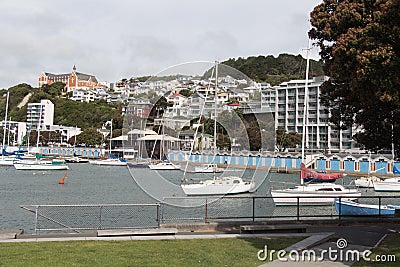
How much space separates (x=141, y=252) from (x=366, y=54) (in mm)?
8048

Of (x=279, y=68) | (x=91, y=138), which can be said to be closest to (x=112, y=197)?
(x=91, y=138)

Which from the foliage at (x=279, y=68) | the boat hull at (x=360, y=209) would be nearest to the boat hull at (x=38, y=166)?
the foliage at (x=279, y=68)

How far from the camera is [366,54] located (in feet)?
40.4

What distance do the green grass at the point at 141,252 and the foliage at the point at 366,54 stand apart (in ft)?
17.3

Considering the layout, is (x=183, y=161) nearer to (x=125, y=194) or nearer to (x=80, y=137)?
(x=125, y=194)

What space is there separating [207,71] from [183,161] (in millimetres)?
16233

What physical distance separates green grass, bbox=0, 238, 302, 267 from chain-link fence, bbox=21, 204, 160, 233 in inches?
132

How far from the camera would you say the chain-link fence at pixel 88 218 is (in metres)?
17.6

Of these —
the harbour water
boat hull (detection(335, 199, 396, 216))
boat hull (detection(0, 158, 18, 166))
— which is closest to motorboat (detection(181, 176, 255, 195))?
the harbour water

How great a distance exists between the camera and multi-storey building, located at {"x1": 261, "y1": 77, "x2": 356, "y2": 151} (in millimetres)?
115500

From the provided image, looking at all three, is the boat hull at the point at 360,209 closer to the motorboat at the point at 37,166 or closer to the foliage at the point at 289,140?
the motorboat at the point at 37,166

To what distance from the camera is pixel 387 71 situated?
12141mm

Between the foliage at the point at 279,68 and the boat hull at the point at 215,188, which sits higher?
the foliage at the point at 279,68

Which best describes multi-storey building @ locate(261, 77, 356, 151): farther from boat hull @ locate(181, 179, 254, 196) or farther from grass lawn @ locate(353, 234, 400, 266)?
grass lawn @ locate(353, 234, 400, 266)
